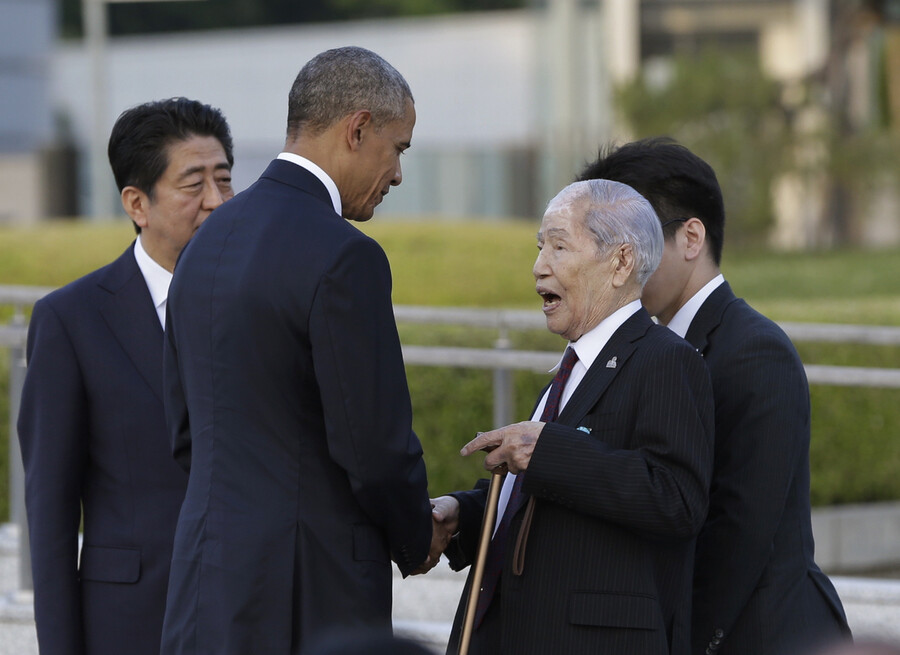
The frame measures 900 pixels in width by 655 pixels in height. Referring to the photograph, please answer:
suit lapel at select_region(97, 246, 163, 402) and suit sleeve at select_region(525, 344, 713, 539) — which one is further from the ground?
suit lapel at select_region(97, 246, 163, 402)

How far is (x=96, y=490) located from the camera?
125 inches

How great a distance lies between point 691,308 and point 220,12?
3702cm

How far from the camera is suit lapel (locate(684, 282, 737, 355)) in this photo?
2879 millimetres

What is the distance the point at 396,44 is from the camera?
24.5 metres

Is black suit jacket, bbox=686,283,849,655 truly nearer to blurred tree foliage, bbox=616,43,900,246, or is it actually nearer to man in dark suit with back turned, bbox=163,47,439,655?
man in dark suit with back turned, bbox=163,47,439,655

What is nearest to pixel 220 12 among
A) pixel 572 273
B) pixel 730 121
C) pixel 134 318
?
pixel 730 121

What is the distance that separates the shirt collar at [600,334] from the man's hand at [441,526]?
1.58 ft

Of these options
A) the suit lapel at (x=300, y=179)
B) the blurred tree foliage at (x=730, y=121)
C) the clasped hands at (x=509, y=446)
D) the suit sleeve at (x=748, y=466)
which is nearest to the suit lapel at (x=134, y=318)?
the suit lapel at (x=300, y=179)

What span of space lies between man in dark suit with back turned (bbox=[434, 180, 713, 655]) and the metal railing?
1686 millimetres

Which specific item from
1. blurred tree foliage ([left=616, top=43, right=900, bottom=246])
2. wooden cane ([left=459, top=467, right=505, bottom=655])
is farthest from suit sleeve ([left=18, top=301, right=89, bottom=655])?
blurred tree foliage ([left=616, top=43, right=900, bottom=246])

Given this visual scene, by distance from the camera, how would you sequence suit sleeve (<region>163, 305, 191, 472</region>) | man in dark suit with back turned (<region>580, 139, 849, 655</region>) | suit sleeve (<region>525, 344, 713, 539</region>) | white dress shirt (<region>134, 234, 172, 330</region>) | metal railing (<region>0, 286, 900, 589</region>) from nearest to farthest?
1. suit sleeve (<region>525, 344, 713, 539</region>)
2. man in dark suit with back turned (<region>580, 139, 849, 655</region>)
3. suit sleeve (<region>163, 305, 191, 472</region>)
4. white dress shirt (<region>134, 234, 172, 330</region>)
5. metal railing (<region>0, 286, 900, 589</region>)

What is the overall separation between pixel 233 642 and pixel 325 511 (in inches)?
12.4

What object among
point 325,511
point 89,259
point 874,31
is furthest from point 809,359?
point 874,31

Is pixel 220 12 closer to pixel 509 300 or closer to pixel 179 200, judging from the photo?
pixel 509 300
